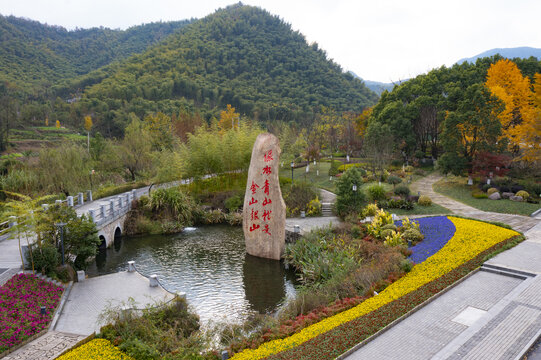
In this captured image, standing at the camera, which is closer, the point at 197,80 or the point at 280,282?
the point at 280,282

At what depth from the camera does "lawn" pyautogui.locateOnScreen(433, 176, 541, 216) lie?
1930 cm

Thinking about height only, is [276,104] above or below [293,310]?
above

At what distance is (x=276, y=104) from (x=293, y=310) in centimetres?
→ 5936

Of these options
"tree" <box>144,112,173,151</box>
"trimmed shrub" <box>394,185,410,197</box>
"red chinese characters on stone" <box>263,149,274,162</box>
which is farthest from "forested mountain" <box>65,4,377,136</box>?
"red chinese characters on stone" <box>263,149,274,162</box>

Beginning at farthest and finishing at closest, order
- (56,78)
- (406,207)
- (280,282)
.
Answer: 1. (56,78)
2. (406,207)
3. (280,282)

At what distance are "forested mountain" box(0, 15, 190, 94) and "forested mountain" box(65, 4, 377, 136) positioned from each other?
29.7ft

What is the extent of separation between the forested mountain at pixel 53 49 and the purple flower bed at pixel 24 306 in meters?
56.9

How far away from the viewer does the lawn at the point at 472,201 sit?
19.3 m

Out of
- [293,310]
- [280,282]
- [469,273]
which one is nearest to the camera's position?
[293,310]

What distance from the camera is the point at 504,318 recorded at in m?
8.41

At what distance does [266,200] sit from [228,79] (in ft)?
208

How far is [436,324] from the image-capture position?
8445mm

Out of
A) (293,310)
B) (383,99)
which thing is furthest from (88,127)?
(293,310)

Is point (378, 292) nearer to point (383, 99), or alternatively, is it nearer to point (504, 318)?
point (504, 318)
